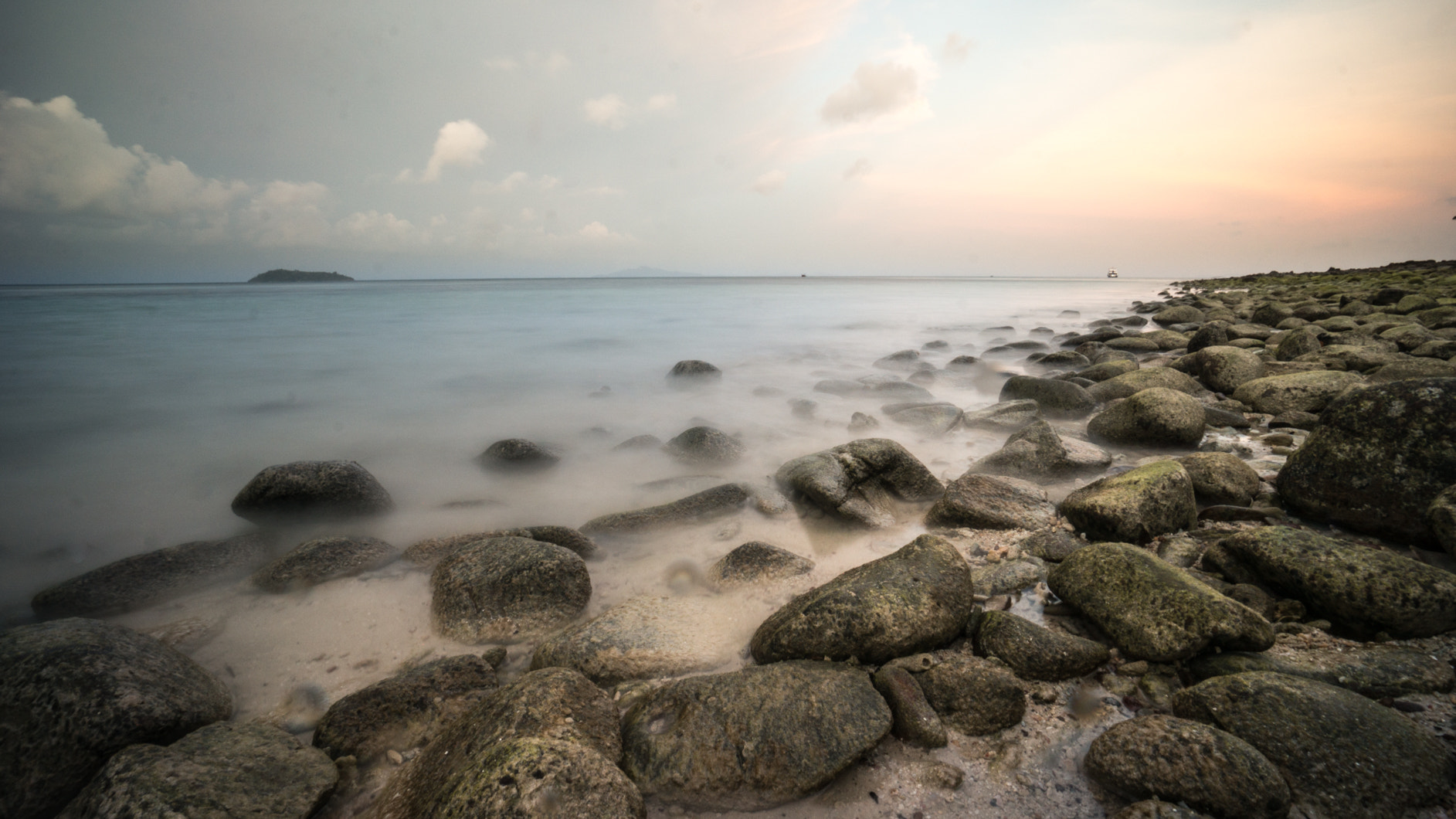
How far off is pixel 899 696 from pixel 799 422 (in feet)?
18.3

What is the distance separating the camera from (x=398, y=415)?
8.75 m

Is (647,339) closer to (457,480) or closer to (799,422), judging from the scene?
(799,422)

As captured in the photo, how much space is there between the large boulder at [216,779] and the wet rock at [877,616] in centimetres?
189

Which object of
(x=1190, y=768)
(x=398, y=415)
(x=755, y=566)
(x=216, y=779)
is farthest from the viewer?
(x=398, y=415)

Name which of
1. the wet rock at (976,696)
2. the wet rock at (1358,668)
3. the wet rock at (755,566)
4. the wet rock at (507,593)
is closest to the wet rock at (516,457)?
the wet rock at (507,593)

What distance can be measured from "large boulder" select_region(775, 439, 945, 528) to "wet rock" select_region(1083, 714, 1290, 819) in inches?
95.7

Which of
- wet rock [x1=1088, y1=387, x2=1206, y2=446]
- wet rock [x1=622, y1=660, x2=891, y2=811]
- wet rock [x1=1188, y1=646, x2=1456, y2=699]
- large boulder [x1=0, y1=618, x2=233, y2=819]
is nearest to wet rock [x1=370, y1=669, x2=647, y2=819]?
wet rock [x1=622, y1=660, x2=891, y2=811]

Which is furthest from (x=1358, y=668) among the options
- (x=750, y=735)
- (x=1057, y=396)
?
(x=1057, y=396)

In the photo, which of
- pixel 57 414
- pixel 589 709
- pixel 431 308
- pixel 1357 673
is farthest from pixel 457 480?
pixel 431 308

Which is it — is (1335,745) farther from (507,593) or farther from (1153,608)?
(507,593)

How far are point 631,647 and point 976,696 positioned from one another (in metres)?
1.59

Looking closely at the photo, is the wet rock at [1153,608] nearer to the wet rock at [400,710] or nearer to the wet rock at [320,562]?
the wet rock at [400,710]

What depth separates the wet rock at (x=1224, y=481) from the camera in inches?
143

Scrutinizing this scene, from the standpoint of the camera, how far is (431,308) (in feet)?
103
